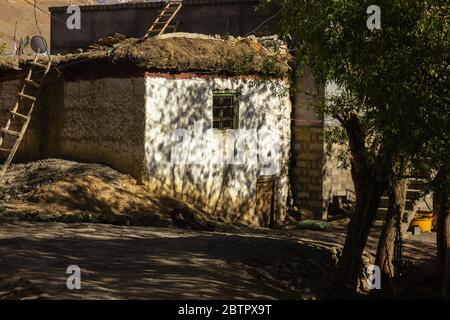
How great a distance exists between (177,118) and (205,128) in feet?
3.31

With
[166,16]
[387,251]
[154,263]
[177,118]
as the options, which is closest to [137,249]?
[154,263]

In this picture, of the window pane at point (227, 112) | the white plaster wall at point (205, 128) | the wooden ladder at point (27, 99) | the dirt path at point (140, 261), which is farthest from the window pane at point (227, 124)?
the wooden ladder at point (27, 99)

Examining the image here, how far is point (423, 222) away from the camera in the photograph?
20391 millimetres

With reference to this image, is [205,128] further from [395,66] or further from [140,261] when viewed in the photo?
[395,66]

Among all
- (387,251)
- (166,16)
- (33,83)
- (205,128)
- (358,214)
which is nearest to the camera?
(358,214)

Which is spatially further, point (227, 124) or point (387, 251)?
point (227, 124)

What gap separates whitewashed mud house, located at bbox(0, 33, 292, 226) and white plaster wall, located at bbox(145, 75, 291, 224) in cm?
3

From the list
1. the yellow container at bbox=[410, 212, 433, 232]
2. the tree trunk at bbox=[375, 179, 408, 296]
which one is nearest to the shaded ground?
the yellow container at bbox=[410, 212, 433, 232]

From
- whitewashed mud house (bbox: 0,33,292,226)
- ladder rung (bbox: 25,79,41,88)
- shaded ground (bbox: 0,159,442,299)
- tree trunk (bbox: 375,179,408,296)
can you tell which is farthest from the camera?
ladder rung (bbox: 25,79,41,88)

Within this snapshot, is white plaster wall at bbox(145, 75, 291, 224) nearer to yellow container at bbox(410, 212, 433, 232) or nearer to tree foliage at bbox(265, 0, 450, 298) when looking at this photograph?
yellow container at bbox(410, 212, 433, 232)

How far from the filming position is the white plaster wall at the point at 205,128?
18.1 meters

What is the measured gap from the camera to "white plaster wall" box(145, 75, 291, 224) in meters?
18.1
